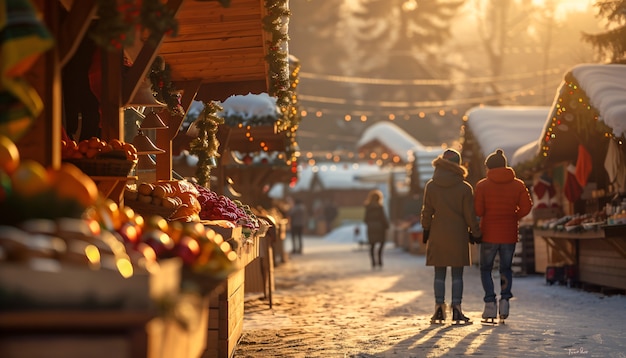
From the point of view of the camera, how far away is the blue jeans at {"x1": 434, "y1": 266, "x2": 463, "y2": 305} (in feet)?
36.7

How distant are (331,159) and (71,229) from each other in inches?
1776

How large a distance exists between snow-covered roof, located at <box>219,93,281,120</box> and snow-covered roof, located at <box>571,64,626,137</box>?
5.16 m

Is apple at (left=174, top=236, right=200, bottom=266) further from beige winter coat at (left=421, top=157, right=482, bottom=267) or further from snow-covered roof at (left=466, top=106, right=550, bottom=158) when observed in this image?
snow-covered roof at (left=466, top=106, right=550, bottom=158)

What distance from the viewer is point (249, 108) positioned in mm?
17797

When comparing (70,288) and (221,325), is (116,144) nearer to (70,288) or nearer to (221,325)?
(221,325)

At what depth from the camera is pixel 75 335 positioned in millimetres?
3504

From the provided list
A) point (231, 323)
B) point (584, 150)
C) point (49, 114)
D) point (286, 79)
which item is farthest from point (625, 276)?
point (49, 114)

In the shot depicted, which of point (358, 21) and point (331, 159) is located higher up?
point (358, 21)

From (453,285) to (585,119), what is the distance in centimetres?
679

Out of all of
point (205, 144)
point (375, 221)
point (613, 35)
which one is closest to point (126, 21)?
point (205, 144)

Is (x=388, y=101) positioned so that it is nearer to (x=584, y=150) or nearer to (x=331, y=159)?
(x=331, y=159)

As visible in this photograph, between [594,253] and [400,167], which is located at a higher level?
[400,167]

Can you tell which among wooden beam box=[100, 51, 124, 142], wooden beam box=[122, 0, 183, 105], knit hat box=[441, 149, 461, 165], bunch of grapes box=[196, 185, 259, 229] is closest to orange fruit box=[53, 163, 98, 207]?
wooden beam box=[122, 0, 183, 105]

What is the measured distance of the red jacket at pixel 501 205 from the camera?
36.6 ft
